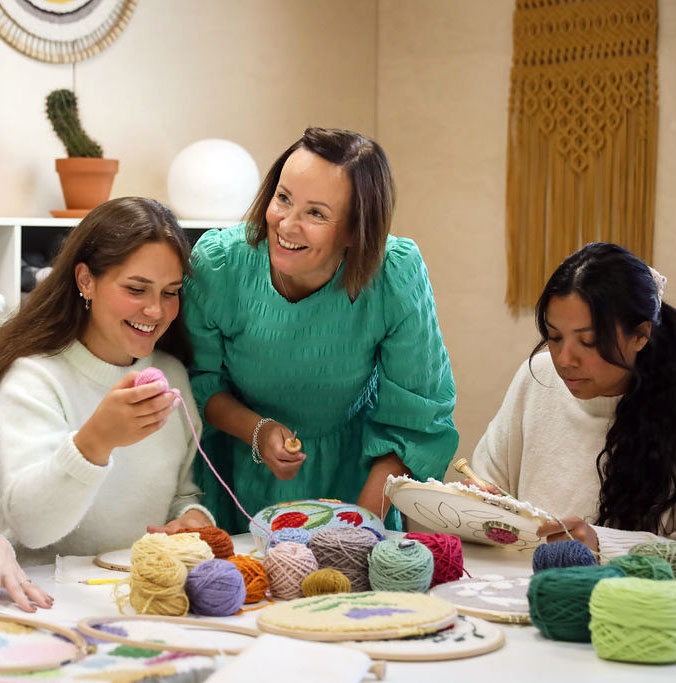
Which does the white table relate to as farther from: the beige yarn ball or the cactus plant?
the cactus plant

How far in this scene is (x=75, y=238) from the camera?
1833 millimetres

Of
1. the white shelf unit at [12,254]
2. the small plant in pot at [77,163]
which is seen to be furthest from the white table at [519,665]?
the small plant in pot at [77,163]

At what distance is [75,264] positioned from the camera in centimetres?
182

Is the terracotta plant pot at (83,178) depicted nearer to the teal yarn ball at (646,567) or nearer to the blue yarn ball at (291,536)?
the blue yarn ball at (291,536)

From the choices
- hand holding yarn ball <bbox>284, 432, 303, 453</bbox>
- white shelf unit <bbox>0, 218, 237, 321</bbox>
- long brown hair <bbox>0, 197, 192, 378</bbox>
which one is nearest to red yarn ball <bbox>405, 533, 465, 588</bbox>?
hand holding yarn ball <bbox>284, 432, 303, 453</bbox>

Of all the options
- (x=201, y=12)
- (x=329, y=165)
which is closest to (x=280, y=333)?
(x=329, y=165)

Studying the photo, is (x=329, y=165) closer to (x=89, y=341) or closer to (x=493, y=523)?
(x=89, y=341)

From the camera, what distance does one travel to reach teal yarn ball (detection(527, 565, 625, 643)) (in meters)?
1.23

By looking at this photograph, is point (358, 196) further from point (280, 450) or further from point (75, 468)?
point (75, 468)

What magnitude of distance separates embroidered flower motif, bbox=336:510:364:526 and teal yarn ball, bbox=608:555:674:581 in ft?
1.56

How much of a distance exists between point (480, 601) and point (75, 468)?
60 centimetres

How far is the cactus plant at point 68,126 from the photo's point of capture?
297cm

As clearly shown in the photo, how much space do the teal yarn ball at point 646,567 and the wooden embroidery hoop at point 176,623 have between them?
14.9 inches

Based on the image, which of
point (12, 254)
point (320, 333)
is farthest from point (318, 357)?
point (12, 254)
